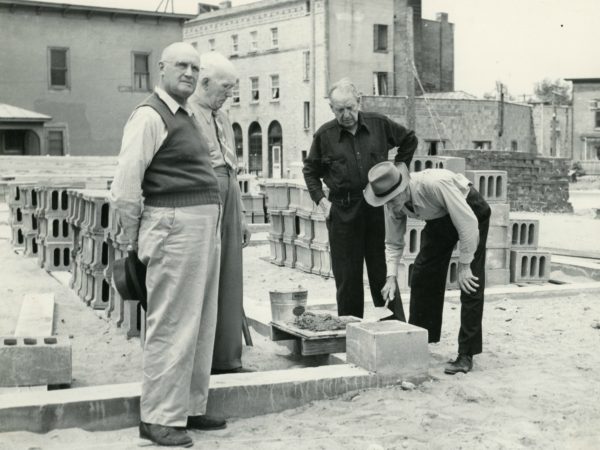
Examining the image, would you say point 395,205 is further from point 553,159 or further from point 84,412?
point 553,159

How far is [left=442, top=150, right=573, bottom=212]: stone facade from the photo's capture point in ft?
96.7

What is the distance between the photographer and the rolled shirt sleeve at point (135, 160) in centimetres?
484

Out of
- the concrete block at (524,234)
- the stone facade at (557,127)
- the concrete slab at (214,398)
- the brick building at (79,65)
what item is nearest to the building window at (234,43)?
the brick building at (79,65)

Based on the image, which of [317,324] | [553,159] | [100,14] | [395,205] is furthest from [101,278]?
[100,14]

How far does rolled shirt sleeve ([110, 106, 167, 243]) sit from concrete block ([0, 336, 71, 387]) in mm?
1665

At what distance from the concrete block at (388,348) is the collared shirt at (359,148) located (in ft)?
4.89

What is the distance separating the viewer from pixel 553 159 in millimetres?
29766

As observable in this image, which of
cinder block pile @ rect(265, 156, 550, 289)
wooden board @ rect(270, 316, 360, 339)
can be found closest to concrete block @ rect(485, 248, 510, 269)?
cinder block pile @ rect(265, 156, 550, 289)

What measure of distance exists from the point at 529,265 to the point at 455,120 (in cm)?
3605

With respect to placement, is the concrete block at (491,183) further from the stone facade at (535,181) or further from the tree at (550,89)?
the tree at (550,89)

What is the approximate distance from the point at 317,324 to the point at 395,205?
3.78 feet

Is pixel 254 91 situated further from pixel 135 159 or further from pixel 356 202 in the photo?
pixel 135 159

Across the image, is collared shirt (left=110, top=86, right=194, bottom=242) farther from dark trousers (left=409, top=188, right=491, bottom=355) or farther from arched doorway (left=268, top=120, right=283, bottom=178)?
arched doorway (left=268, top=120, right=283, bottom=178)

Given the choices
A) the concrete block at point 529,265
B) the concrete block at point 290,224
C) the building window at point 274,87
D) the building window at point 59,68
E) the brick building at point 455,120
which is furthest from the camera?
the building window at point 274,87
